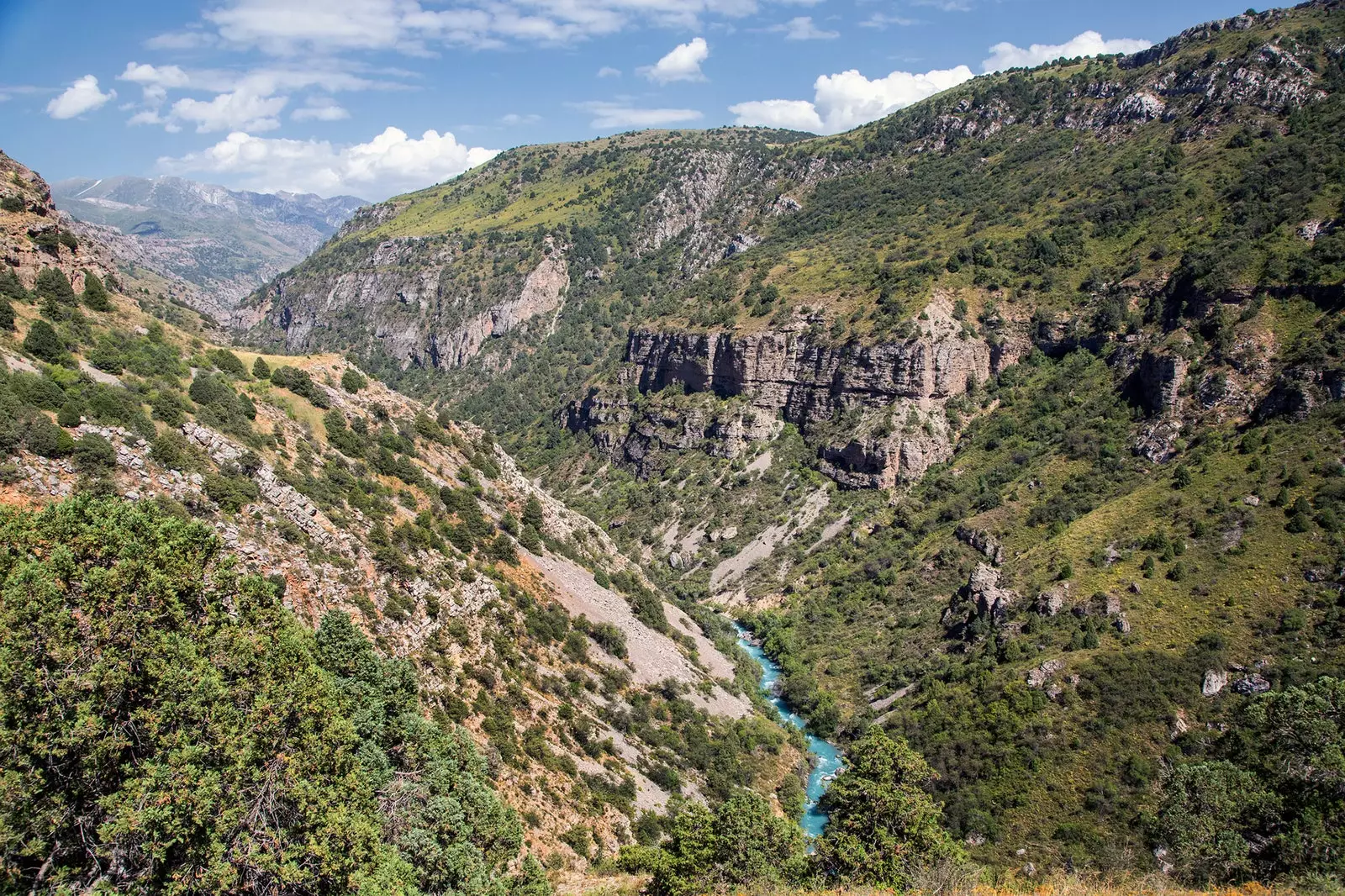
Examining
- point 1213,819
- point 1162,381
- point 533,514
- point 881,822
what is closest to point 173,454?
point 881,822

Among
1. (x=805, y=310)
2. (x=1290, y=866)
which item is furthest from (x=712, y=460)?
(x=1290, y=866)

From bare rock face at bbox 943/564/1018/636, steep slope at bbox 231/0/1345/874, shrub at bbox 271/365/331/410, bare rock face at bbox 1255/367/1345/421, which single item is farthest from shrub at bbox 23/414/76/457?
bare rock face at bbox 1255/367/1345/421

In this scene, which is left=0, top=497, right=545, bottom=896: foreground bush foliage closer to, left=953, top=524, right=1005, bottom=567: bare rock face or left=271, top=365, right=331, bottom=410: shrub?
left=271, top=365, right=331, bottom=410: shrub

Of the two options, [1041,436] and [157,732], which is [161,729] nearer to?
[157,732]

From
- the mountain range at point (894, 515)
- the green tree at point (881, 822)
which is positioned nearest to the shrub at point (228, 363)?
the mountain range at point (894, 515)

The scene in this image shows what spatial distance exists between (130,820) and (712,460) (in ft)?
394

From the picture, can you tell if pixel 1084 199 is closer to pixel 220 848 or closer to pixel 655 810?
pixel 655 810

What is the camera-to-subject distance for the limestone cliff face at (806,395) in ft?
371

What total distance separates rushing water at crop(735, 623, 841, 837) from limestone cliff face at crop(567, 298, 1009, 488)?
33.8 metres

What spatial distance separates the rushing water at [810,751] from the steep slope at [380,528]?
3183 mm

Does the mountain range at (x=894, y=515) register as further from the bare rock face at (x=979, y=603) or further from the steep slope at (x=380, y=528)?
the bare rock face at (x=979, y=603)

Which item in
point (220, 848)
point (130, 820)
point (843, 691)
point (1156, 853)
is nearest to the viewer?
point (130, 820)

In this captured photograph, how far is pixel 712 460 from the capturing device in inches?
5305

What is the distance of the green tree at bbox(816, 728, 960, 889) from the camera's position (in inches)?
1276
